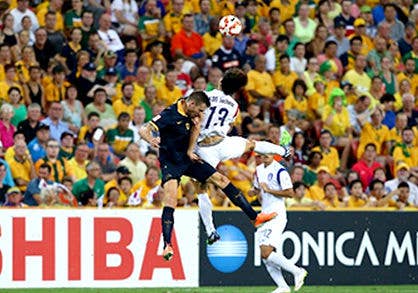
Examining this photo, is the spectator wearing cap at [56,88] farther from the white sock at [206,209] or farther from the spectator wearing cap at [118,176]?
the white sock at [206,209]

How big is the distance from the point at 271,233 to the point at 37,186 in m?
3.76

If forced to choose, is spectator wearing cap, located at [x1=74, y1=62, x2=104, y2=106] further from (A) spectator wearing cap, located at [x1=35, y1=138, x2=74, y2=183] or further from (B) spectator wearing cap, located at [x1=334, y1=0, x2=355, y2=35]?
(B) spectator wearing cap, located at [x1=334, y1=0, x2=355, y2=35]

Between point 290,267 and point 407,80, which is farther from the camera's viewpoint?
point 407,80

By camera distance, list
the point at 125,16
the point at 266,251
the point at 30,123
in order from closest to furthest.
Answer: the point at 266,251 < the point at 30,123 < the point at 125,16

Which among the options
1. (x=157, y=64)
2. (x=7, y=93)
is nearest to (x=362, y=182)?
(x=157, y=64)

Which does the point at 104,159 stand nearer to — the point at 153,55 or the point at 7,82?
the point at 7,82

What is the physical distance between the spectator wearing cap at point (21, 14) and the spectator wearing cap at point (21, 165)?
3032 mm

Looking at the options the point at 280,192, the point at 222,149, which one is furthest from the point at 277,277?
the point at 222,149

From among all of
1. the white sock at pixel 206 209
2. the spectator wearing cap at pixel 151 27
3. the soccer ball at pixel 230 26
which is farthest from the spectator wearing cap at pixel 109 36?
the white sock at pixel 206 209

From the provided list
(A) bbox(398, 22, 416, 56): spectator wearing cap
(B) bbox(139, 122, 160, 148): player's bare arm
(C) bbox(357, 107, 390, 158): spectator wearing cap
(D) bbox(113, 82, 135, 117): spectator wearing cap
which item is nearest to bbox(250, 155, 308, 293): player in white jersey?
(B) bbox(139, 122, 160, 148): player's bare arm

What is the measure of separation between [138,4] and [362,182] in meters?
5.17

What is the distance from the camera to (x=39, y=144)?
22.5m

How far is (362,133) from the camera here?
84.5ft

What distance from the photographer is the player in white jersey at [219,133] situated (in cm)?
1833
